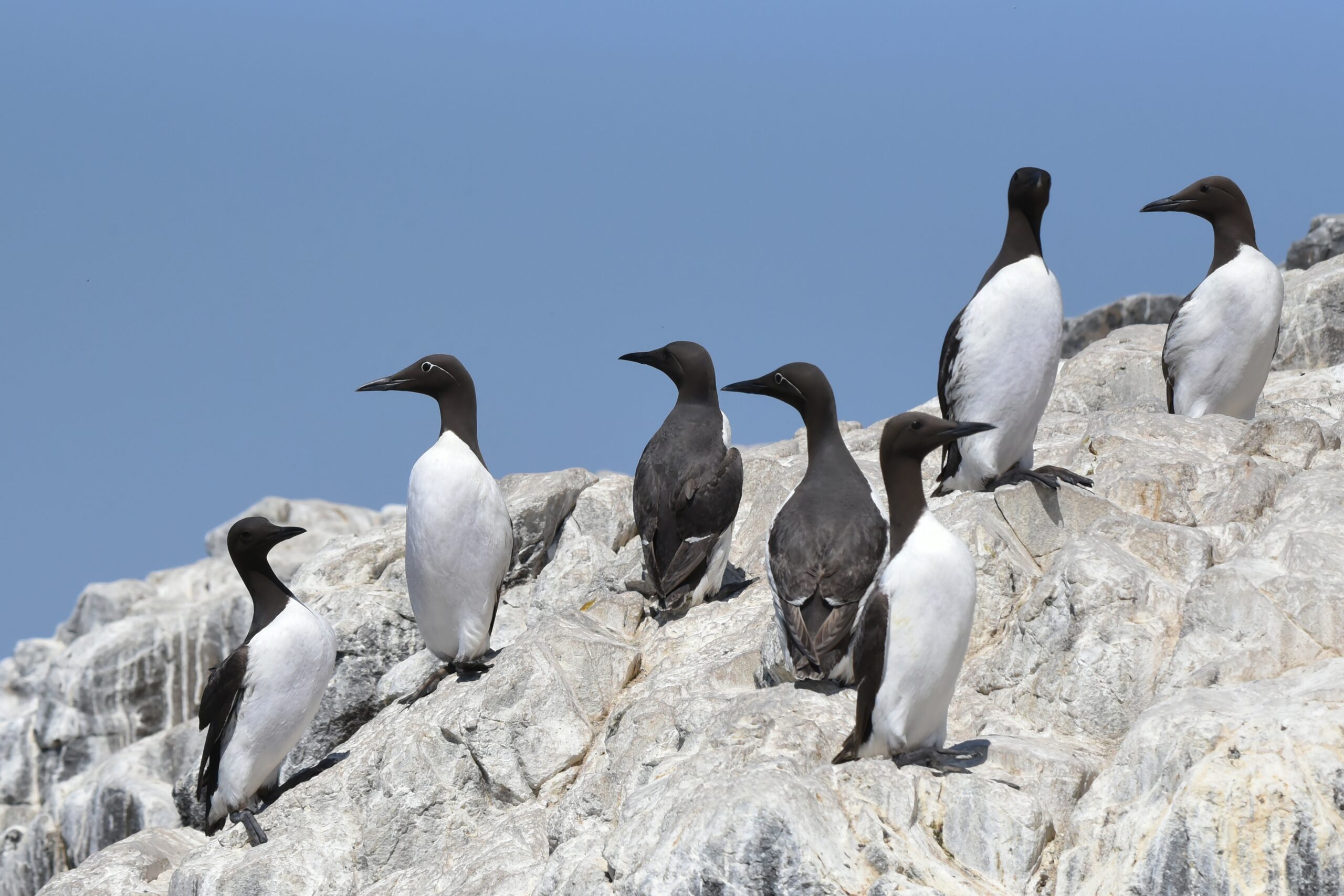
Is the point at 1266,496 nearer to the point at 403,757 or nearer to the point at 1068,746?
the point at 1068,746

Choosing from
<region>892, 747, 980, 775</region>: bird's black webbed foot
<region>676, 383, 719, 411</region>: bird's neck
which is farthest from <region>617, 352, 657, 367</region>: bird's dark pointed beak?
<region>892, 747, 980, 775</region>: bird's black webbed foot

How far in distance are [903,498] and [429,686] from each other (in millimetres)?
4052

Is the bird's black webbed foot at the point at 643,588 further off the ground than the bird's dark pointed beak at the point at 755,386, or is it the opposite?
the bird's dark pointed beak at the point at 755,386

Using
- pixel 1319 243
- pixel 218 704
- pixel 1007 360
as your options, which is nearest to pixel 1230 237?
pixel 1007 360

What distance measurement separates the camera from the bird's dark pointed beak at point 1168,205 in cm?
1094

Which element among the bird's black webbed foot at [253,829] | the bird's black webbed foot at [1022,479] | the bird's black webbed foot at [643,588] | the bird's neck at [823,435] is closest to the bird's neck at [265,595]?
the bird's black webbed foot at [253,829]

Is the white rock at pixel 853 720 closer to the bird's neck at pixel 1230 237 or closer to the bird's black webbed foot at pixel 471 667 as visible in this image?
the bird's black webbed foot at pixel 471 667

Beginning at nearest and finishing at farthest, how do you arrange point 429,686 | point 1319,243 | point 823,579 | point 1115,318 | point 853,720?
point 853,720
point 823,579
point 429,686
point 1319,243
point 1115,318

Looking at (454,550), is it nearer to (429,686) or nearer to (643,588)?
(429,686)

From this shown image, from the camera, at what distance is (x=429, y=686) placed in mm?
8828

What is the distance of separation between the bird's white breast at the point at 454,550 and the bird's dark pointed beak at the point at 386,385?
0.55m

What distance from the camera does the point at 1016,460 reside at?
855 cm

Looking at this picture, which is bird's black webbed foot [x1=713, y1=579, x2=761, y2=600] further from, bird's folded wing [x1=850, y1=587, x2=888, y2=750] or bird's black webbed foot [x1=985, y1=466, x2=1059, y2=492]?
bird's folded wing [x1=850, y1=587, x2=888, y2=750]

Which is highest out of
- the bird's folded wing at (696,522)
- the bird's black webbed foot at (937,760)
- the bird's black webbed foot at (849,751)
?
the bird's folded wing at (696,522)
